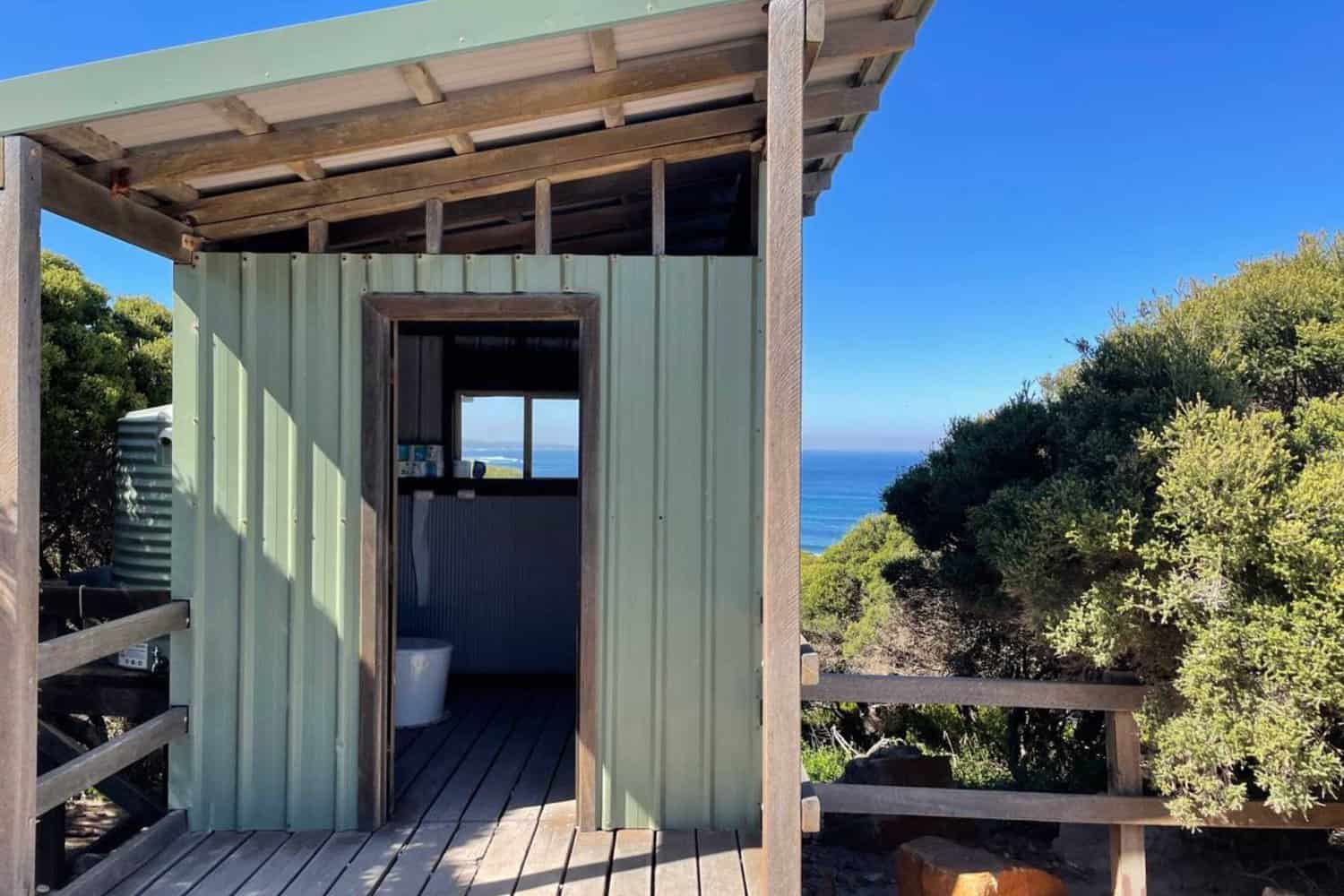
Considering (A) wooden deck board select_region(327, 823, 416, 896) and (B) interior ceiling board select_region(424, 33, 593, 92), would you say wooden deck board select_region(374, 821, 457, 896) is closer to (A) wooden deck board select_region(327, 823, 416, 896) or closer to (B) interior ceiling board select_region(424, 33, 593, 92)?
(A) wooden deck board select_region(327, 823, 416, 896)

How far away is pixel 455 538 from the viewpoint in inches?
207

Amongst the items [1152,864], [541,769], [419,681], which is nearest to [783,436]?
[541,769]

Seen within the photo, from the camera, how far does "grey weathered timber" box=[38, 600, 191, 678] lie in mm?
2402

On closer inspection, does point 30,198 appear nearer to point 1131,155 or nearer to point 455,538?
point 455,538

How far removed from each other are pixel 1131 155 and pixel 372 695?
1412 inches

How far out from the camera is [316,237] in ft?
10.2

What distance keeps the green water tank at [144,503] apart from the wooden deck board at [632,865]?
2069 millimetres

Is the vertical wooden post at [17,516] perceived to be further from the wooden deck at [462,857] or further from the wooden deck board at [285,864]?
the wooden deck board at [285,864]

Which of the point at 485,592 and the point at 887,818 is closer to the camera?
the point at 887,818

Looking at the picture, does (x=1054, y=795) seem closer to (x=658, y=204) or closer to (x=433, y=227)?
(x=658, y=204)

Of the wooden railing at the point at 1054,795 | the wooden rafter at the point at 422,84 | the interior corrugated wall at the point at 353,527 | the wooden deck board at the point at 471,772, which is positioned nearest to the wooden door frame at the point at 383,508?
the interior corrugated wall at the point at 353,527

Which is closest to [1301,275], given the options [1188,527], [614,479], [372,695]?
[1188,527]

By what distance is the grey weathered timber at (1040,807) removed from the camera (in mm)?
3061

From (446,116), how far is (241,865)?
2.58 m
